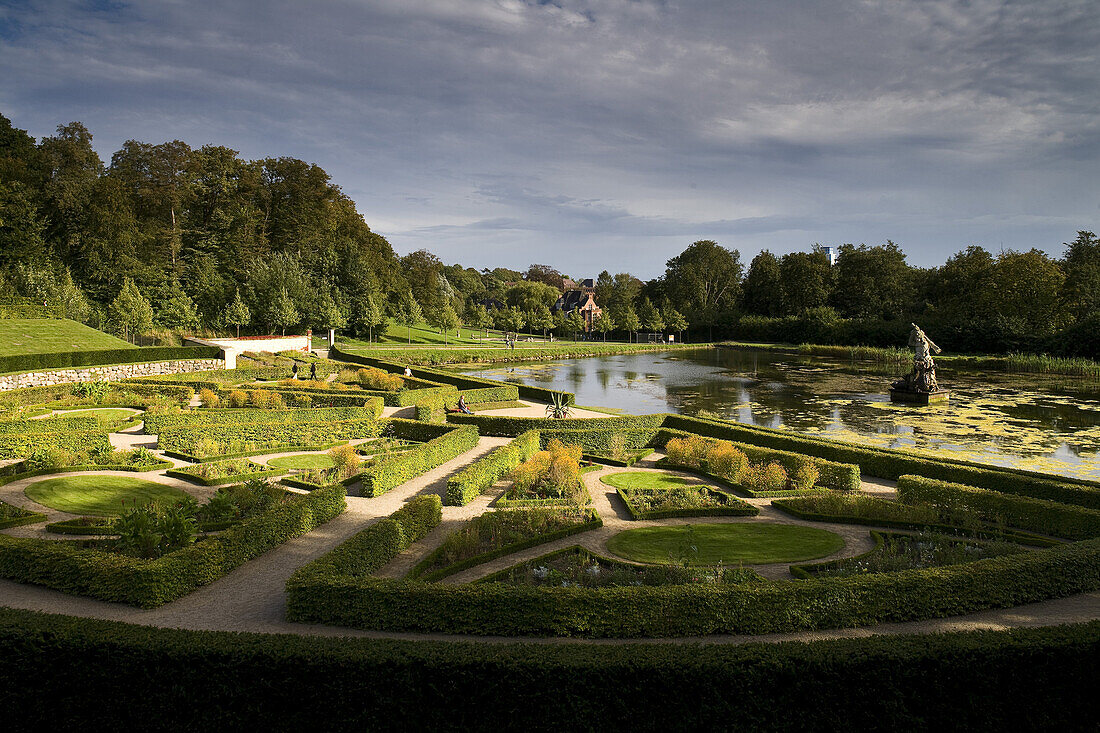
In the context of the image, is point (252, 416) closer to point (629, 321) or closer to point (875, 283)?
point (629, 321)

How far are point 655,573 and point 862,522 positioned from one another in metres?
6.23

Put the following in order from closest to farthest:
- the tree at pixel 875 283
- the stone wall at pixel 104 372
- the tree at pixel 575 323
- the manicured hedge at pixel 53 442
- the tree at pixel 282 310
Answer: the manicured hedge at pixel 53 442 < the stone wall at pixel 104 372 < the tree at pixel 282 310 < the tree at pixel 875 283 < the tree at pixel 575 323

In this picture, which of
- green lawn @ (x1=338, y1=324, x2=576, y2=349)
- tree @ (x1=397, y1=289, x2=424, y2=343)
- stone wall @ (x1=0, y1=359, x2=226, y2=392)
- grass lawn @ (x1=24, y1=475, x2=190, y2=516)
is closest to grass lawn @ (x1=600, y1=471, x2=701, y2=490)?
grass lawn @ (x1=24, y1=475, x2=190, y2=516)

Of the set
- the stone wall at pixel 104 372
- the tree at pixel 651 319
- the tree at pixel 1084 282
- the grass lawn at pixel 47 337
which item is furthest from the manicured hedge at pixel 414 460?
the tree at pixel 651 319

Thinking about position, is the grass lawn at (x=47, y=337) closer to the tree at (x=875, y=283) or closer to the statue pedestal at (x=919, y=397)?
the statue pedestal at (x=919, y=397)

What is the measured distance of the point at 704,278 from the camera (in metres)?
110

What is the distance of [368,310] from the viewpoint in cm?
6481

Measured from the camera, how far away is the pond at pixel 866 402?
74.0ft

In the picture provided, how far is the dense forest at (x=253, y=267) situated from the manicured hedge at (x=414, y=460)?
37.8m

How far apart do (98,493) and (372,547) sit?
27.8ft

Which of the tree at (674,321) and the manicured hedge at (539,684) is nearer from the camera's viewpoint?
the manicured hedge at (539,684)

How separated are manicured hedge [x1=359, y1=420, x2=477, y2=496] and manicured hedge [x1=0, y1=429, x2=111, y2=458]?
8.26m

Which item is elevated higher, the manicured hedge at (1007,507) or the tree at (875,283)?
the tree at (875,283)

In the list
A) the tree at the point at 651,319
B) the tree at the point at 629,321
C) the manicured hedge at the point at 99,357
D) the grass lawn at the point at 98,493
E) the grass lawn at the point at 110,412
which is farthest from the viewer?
the tree at the point at 651,319
